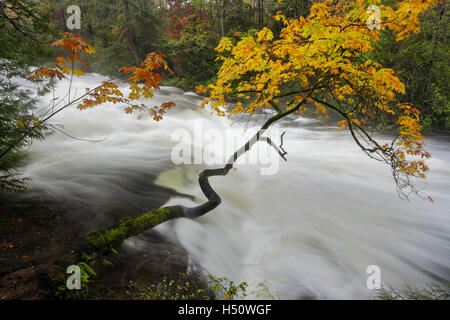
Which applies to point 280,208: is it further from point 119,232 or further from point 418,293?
point 119,232

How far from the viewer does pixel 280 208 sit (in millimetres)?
5316

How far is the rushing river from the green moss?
0.42 metres

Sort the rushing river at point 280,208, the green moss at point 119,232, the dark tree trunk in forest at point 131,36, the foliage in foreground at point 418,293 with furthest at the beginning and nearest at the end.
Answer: the dark tree trunk in forest at point 131,36 → the rushing river at point 280,208 → the foliage in foreground at point 418,293 → the green moss at point 119,232

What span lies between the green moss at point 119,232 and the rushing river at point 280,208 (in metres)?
0.42

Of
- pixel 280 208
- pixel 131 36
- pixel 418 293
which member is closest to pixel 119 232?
pixel 280 208

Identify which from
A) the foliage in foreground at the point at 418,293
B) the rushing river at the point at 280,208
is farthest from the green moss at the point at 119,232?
the foliage in foreground at the point at 418,293

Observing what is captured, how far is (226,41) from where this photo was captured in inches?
176

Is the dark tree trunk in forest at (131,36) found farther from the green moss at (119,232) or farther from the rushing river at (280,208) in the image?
the green moss at (119,232)

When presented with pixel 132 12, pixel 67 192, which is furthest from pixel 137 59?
pixel 67 192

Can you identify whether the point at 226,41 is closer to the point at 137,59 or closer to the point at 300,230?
the point at 300,230

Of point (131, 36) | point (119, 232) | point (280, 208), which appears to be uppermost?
point (131, 36)

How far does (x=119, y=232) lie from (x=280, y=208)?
12.5ft

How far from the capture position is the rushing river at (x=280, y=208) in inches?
137
